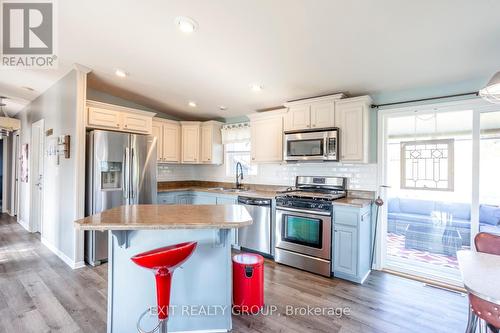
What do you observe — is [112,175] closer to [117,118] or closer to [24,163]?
[117,118]

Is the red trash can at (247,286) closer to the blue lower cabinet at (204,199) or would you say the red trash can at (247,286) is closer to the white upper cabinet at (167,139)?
the blue lower cabinet at (204,199)

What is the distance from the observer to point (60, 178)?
375 centimetres

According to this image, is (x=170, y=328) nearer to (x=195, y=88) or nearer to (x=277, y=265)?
(x=277, y=265)

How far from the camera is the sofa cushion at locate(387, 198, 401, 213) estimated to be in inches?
133

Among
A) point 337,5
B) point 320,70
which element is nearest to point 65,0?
point 337,5

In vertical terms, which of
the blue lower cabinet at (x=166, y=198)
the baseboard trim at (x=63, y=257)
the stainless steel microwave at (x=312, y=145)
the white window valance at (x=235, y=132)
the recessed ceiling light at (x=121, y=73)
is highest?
the recessed ceiling light at (x=121, y=73)

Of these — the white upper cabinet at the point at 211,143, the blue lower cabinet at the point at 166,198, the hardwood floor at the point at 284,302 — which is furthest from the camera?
the white upper cabinet at the point at 211,143

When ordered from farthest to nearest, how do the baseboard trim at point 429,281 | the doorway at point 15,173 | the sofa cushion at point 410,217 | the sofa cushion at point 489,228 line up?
the doorway at point 15,173
the sofa cushion at point 410,217
the baseboard trim at point 429,281
the sofa cushion at point 489,228

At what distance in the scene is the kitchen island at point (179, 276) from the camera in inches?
76.0

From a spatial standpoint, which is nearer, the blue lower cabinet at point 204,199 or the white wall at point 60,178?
the white wall at point 60,178

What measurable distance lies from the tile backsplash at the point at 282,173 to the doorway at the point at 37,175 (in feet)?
6.79

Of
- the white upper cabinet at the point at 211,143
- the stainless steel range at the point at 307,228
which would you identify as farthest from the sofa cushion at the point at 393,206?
the white upper cabinet at the point at 211,143

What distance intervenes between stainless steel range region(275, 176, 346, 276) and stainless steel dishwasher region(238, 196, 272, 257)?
19 centimetres

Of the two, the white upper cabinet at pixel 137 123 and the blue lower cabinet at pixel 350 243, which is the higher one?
the white upper cabinet at pixel 137 123
